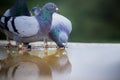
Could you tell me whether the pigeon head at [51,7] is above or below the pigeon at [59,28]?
above

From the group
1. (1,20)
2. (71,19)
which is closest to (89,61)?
(71,19)

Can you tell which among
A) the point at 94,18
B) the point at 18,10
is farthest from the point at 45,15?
the point at 94,18

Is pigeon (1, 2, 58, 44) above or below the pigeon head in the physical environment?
below

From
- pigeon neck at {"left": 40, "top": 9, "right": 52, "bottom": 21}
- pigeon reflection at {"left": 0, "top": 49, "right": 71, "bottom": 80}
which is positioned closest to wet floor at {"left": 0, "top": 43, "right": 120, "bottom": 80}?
pigeon reflection at {"left": 0, "top": 49, "right": 71, "bottom": 80}

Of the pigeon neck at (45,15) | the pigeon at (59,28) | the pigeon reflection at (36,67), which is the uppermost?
the pigeon neck at (45,15)

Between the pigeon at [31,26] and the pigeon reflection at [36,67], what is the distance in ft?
0.51

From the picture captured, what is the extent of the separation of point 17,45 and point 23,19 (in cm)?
23

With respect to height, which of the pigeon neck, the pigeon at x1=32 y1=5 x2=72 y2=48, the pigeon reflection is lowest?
the pigeon reflection

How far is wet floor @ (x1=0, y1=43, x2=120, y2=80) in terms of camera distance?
3.17m

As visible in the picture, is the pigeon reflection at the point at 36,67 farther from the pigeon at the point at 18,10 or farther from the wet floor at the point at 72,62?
the pigeon at the point at 18,10

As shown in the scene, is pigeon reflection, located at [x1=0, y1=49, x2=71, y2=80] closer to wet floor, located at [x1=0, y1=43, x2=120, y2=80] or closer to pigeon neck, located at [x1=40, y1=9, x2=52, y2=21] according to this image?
wet floor, located at [x1=0, y1=43, x2=120, y2=80]

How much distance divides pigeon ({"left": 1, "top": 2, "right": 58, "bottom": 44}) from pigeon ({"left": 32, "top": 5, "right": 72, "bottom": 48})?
0.04 m

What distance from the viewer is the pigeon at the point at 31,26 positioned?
3148 millimetres

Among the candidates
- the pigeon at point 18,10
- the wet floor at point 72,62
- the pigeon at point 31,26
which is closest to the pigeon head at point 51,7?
the pigeon at point 31,26
